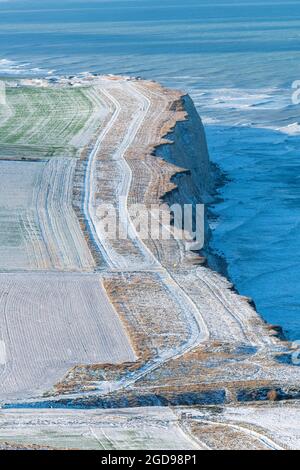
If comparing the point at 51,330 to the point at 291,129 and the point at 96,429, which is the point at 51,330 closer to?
the point at 96,429

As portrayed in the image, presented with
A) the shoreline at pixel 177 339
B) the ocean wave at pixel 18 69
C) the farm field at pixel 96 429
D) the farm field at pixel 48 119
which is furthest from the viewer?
the ocean wave at pixel 18 69

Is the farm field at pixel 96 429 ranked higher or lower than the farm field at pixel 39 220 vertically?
lower

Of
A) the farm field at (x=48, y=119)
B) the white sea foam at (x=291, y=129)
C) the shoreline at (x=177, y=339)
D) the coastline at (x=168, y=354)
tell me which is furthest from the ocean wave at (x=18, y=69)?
the coastline at (x=168, y=354)

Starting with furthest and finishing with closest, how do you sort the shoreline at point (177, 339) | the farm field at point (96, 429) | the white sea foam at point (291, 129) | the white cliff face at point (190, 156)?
the white sea foam at point (291, 129), the white cliff face at point (190, 156), the shoreline at point (177, 339), the farm field at point (96, 429)

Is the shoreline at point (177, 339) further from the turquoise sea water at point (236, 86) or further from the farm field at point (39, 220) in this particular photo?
the turquoise sea water at point (236, 86)

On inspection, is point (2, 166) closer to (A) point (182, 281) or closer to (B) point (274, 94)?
(A) point (182, 281)
